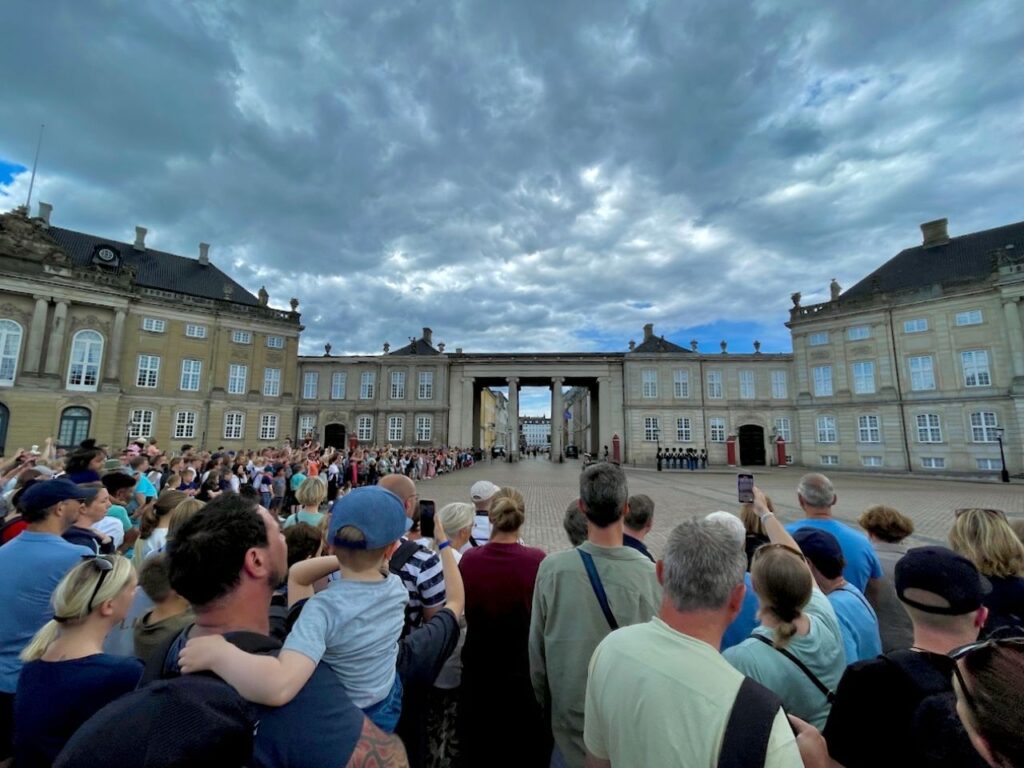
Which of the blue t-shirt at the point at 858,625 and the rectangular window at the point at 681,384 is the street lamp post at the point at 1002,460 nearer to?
the rectangular window at the point at 681,384

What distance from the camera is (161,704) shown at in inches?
40.1

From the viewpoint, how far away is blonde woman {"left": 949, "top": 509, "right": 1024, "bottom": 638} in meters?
2.75

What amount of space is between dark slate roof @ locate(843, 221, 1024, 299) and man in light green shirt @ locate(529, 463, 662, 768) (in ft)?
143

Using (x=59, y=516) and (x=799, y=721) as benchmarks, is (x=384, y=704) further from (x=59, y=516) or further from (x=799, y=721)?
(x=59, y=516)

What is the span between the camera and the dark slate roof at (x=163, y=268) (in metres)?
35.1

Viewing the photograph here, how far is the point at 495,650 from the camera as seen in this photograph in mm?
2914

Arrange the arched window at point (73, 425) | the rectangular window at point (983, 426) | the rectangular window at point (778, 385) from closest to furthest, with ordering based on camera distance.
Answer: the rectangular window at point (983, 426)
the arched window at point (73, 425)
the rectangular window at point (778, 385)

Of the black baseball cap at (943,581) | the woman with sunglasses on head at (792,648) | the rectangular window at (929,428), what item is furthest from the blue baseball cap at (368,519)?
the rectangular window at (929,428)

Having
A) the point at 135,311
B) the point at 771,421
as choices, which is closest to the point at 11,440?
the point at 135,311

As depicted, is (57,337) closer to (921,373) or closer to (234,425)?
(234,425)

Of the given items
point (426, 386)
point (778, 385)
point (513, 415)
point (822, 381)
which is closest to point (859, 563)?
point (513, 415)

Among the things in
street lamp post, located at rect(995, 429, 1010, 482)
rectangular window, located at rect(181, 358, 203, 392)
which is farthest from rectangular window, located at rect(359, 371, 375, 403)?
street lamp post, located at rect(995, 429, 1010, 482)

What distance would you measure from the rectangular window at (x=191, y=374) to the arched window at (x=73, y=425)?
20.8ft

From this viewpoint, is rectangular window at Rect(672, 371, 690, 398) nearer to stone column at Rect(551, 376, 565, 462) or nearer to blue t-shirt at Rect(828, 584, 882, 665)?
stone column at Rect(551, 376, 565, 462)
